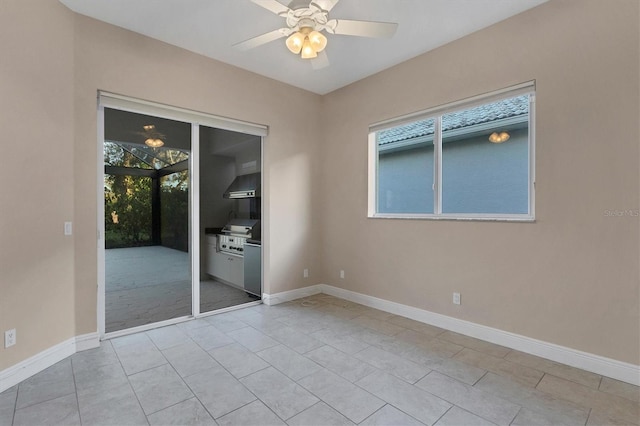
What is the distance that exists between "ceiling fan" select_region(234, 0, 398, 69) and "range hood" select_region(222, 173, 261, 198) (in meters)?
2.07

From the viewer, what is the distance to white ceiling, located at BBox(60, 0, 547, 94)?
263cm

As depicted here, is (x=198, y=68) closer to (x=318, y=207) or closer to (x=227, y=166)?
(x=227, y=166)

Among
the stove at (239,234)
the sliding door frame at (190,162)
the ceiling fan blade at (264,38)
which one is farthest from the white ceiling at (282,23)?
the stove at (239,234)

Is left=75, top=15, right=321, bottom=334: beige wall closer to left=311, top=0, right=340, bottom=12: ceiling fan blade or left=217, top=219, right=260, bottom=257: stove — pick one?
left=217, top=219, right=260, bottom=257: stove

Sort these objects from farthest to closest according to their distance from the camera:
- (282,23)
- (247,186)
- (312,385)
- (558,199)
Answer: (247,186) → (282,23) → (558,199) → (312,385)

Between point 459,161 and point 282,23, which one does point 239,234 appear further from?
point 459,161

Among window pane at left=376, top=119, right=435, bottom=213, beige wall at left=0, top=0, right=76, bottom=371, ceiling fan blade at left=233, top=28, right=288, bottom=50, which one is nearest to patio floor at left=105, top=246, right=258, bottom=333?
beige wall at left=0, top=0, right=76, bottom=371

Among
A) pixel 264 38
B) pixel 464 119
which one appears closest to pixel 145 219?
pixel 264 38

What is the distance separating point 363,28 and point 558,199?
212 centimetres

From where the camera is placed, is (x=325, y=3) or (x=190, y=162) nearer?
(x=325, y=3)

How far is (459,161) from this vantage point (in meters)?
3.33

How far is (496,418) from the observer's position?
6.13ft

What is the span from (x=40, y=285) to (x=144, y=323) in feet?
3.57

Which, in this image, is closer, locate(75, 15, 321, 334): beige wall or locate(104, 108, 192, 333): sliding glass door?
locate(75, 15, 321, 334): beige wall
